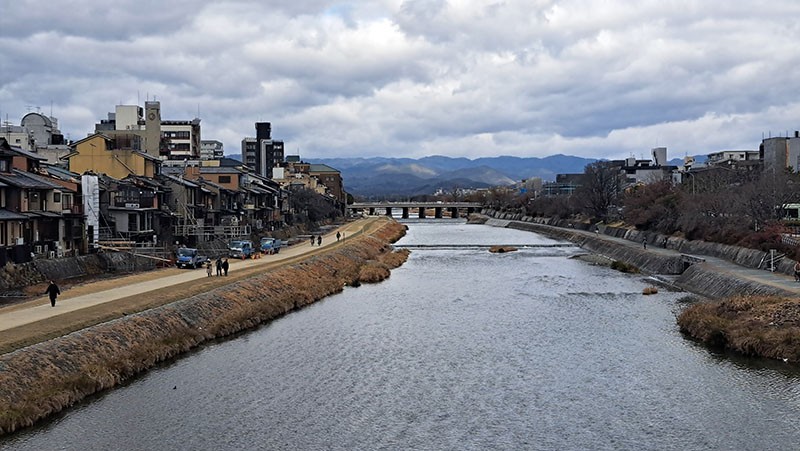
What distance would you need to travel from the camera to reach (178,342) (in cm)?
2656

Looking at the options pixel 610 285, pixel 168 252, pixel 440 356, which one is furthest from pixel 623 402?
pixel 168 252

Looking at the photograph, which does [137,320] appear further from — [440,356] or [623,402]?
[623,402]

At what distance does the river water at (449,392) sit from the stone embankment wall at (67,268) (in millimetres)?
11124

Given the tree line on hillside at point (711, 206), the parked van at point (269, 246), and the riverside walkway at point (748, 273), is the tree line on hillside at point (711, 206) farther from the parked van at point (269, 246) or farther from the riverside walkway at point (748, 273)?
Answer: the parked van at point (269, 246)

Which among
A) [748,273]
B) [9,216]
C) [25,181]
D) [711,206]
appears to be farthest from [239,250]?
[711,206]

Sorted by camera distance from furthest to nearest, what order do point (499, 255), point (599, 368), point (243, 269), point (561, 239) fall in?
point (561, 239) → point (499, 255) → point (243, 269) → point (599, 368)

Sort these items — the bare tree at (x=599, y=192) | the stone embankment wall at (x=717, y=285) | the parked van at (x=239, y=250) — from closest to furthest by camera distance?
1. the stone embankment wall at (x=717, y=285)
2. the parked van at (x=239, y=250)
3. the bare tree at (x=599, y=192)

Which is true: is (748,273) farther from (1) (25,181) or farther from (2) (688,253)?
(1) (25,181)

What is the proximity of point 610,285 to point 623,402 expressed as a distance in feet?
88.9

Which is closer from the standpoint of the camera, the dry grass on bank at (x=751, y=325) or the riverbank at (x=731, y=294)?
the dry grass on bank at (x=751, y=325)

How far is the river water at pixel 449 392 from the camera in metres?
18.1

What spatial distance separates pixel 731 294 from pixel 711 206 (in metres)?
25.3

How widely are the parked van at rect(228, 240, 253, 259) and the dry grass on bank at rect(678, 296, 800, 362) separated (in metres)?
31.0

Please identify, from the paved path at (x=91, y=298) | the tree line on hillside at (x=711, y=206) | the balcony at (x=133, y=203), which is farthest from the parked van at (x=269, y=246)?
the tree line on hillside at (x=711, y=206)
